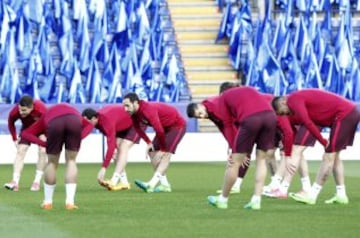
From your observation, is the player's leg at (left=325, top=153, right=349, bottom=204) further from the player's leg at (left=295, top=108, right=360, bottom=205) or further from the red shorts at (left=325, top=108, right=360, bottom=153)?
the red shorts at (left=325, top=108, right=360, bottom=153)

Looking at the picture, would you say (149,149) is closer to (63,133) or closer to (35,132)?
(35,132)

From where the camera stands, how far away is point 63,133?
57.3 feet

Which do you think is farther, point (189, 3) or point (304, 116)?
point (189, 3)

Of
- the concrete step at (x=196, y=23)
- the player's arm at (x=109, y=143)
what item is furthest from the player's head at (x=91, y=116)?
the concrete step at (x=196, y=23)

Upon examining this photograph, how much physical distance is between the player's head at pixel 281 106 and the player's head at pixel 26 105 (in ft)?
13.1

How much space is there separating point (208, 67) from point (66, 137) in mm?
24546

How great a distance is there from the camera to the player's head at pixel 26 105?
66.5ft

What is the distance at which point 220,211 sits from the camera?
17344 millimetres

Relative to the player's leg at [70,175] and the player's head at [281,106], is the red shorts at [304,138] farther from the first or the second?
the player's leg at [70,175]

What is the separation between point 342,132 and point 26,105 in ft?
16.3

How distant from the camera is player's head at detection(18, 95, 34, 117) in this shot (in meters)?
20.3

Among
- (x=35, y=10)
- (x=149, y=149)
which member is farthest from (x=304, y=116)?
(x=35, y=10)

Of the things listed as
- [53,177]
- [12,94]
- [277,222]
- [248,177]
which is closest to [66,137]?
[53,177]

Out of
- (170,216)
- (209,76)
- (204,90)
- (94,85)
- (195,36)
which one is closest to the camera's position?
(170,216)
